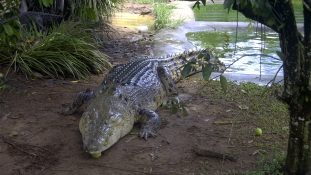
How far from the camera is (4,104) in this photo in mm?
4344

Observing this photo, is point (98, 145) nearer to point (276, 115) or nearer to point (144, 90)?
point (144, 90)

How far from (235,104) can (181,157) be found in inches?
66.7

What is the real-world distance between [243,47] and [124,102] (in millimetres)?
5036

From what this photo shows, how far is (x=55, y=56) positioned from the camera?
18.2 feet

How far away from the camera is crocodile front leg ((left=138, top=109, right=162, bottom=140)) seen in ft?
12.0

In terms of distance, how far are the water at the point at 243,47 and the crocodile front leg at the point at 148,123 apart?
6.95 feet

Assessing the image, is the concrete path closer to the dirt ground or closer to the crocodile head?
the dirt ground

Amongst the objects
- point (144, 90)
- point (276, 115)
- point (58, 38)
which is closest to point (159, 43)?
point (58, 38)

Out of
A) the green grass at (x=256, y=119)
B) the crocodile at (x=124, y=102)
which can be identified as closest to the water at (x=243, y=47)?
the green grass at (x=256, y=119)

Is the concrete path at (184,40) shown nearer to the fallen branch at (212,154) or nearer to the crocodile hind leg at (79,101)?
the fallen branch at (212,154)

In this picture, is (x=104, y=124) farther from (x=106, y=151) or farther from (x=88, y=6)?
(x=88, y=6)

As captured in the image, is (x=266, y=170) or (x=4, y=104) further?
(x=4, y=104)

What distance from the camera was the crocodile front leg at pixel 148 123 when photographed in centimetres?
367

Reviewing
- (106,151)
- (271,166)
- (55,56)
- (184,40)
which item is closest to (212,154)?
(271,166)
